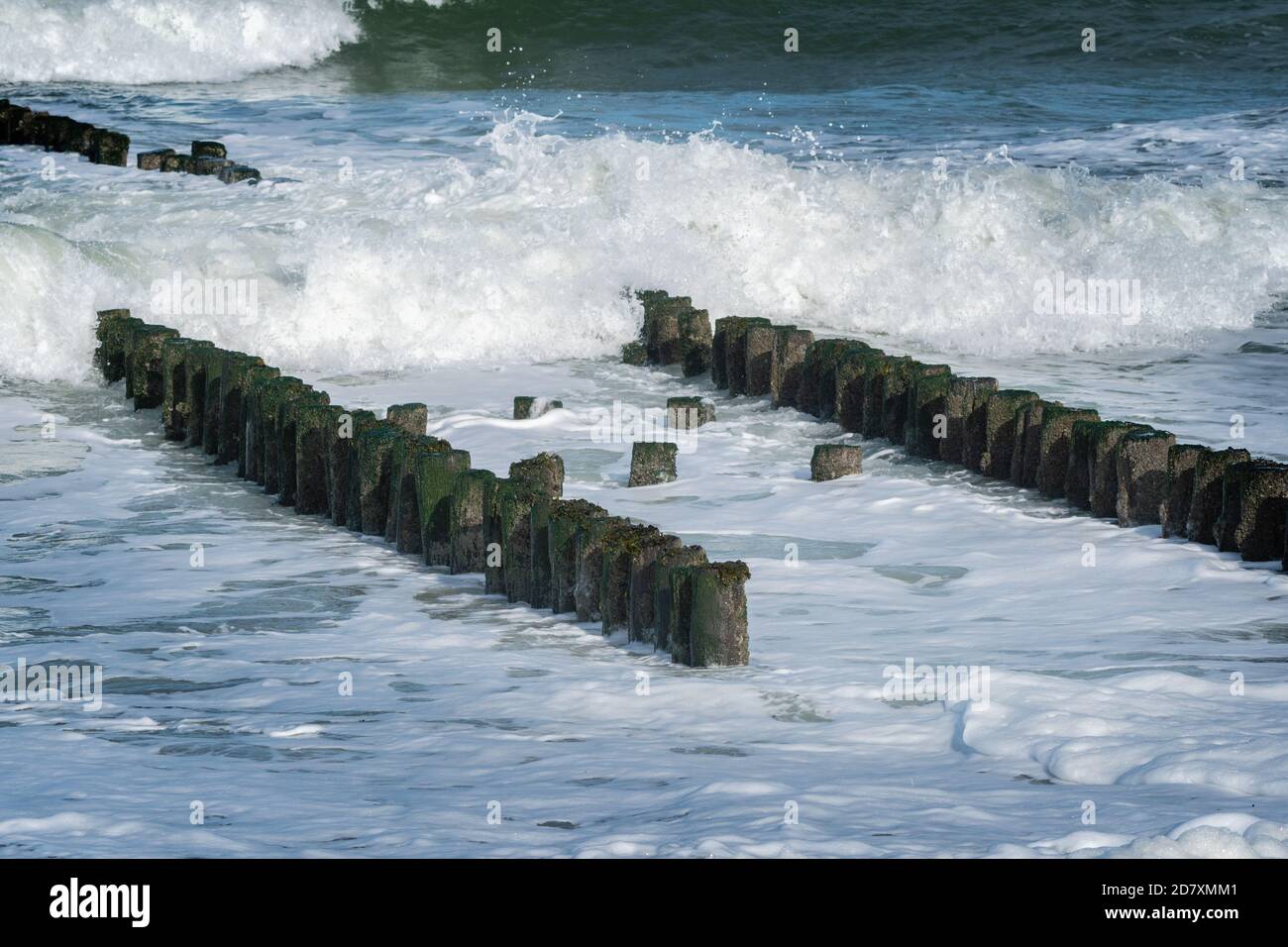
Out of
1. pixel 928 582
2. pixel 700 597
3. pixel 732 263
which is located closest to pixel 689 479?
pixel 928 582

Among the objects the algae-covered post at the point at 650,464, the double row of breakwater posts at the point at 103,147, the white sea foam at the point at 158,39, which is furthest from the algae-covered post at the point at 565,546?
the white sea foam at the point at 158,39

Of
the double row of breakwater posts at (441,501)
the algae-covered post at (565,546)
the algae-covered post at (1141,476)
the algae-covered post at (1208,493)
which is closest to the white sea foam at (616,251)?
the double row of breakwater posts at (441,501)

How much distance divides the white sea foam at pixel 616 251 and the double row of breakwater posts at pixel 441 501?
182 centimetres

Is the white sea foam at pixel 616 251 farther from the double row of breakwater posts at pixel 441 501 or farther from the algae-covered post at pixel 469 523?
the algae-covered post at pixel 469 523

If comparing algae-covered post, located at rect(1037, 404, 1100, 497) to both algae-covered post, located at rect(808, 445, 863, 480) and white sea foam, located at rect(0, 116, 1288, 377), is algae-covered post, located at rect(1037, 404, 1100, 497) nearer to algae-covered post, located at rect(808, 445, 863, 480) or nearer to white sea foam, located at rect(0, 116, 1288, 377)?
algae-covered post, located at rect(808, 445, 863, 480)

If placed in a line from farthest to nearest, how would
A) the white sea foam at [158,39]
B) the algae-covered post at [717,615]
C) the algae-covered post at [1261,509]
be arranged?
1. the white sea foam at [158,39]
2. the algae-covered post at [1261,509]
3. the algae-covered post at [717,615]

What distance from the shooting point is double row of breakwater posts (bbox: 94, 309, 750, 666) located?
5.93 meters

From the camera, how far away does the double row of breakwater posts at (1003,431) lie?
7.27 metres

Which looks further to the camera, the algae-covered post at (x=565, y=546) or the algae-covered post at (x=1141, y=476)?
the algae-covered post at (x=1141, y=476)

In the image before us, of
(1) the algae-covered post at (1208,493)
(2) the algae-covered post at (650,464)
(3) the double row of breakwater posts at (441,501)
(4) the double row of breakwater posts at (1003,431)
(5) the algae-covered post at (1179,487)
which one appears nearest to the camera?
(3) the double row of breakwater posts at (441,501)

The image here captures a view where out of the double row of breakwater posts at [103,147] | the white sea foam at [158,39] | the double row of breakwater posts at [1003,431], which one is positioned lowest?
the double row of breakwater posts at [1003,431]

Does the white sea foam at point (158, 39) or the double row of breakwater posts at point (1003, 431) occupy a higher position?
the white sea foam at point (158, 39)

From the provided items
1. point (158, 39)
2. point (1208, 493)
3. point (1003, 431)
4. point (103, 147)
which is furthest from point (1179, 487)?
point (158, 39)
